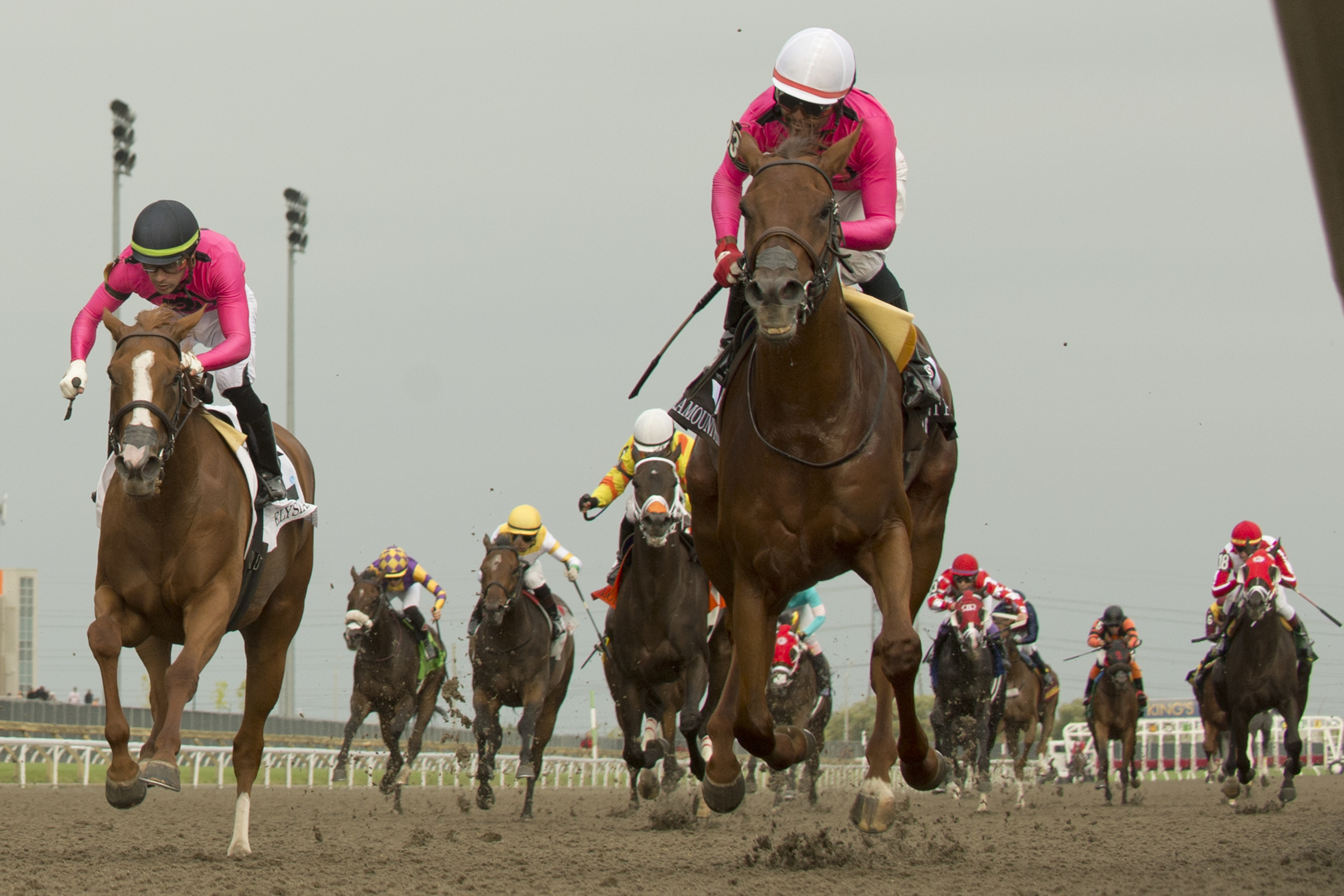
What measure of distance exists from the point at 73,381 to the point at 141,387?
79cm

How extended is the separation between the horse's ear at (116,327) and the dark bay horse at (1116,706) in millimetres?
15527

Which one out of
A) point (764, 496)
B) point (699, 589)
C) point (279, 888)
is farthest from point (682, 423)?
point (699, 589)

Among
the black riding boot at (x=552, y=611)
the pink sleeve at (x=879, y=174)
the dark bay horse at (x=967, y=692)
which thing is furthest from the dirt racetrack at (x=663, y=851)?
the pink sleeve at (x=879, y=174)

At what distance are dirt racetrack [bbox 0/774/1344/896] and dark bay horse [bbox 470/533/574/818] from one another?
2.22ft

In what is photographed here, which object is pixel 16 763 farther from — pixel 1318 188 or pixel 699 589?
pixel 1318 188

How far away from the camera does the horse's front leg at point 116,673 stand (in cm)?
748

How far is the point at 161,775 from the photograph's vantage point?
722 cm

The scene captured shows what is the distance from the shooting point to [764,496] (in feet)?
22.1

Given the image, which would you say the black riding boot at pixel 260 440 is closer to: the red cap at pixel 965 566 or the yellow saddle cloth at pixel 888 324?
the yellow saddle cloth at pixel 888 324

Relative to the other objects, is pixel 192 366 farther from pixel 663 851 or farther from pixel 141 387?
pixel 663 851

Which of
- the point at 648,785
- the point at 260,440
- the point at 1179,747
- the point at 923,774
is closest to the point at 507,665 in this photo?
the point at 648,785

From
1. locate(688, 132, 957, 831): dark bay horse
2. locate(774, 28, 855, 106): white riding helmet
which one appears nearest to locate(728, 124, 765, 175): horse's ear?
locate(688, 132, 957, 831): dark bay horse

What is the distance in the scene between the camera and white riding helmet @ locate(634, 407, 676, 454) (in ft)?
44.6

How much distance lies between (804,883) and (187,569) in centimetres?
335
